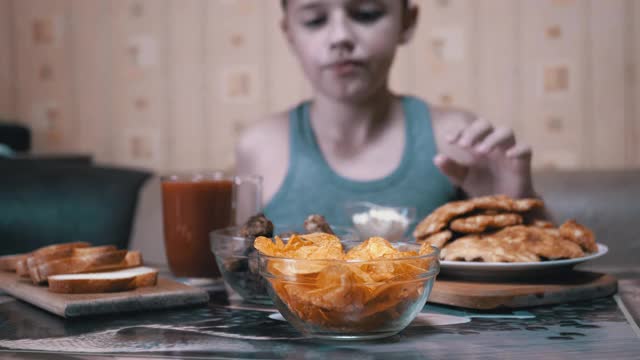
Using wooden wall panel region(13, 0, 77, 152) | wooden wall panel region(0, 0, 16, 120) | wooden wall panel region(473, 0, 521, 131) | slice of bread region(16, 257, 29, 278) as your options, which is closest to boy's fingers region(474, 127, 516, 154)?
slice of bread region(16, 257, 29, 278)

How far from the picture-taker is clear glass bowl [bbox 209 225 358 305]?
960mm

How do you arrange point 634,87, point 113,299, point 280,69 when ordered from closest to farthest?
1. point 113,299
2. point 634,87
3. point 280,69

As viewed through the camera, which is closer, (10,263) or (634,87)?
(10,263)

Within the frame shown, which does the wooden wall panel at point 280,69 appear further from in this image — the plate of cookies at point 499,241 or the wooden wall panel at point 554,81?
the plate of cookies at point 499,241

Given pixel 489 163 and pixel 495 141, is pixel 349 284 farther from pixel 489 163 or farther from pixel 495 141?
pixel 489 163

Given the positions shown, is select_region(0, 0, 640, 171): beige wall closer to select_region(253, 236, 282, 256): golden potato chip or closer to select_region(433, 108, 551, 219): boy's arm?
select_region(433, 108, 551, 219): boy's arm

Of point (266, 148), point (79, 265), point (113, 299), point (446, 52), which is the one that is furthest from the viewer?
point (446, 52)

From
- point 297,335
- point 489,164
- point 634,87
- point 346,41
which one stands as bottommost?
point 297,335

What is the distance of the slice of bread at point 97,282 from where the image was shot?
949 mm

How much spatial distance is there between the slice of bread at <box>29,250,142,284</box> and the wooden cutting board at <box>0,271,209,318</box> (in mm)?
22

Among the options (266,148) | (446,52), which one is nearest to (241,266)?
(266,148)

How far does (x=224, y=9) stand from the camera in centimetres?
297

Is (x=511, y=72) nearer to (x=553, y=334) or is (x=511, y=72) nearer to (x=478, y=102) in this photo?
(x=478, y=102)

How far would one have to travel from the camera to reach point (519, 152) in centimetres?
140
